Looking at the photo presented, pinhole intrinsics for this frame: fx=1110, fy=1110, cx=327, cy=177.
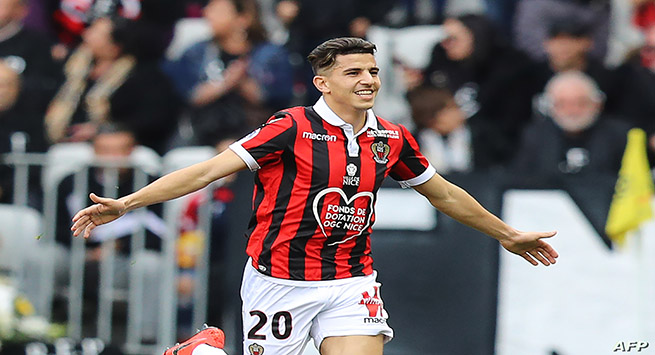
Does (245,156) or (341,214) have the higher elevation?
(245,156)

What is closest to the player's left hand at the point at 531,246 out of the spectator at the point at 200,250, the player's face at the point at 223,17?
the spectator at the point at 200,250

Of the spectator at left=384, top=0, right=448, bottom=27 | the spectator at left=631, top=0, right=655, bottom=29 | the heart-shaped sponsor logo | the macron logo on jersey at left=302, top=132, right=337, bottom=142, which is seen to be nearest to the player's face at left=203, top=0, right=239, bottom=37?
the spectator at left=384, top=0, right=448, bottom=27

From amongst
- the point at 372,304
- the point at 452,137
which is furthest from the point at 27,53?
the point at 372,304

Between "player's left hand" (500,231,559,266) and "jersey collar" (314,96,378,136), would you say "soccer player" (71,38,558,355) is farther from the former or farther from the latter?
"player's left hand" (500,231,559,266)

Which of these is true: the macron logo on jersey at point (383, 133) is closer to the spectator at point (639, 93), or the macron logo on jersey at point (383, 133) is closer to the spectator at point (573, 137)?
the spectator at point (573, 137)

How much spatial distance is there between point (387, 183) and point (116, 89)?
3.25 meters

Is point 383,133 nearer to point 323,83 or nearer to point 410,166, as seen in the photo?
point 410,166

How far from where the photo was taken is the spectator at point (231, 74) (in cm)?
1066

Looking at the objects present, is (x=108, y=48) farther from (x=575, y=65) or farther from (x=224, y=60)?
(x=575, y=65)

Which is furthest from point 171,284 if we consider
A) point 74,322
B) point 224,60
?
point 224,60

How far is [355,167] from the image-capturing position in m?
6.18

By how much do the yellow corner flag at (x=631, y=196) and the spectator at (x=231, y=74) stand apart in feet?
11.6

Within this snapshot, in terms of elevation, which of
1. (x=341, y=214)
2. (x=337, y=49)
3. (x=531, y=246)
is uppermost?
(x=337, y=49)

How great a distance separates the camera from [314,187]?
6.16 metres
